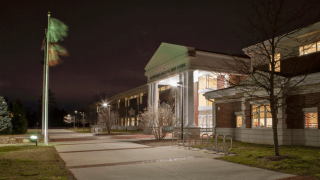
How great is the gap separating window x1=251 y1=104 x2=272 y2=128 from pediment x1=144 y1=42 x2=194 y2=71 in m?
12.3

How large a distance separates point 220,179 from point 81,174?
4.41 m

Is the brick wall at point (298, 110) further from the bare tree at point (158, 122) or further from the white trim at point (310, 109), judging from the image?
the bare tree at point (158, 122)

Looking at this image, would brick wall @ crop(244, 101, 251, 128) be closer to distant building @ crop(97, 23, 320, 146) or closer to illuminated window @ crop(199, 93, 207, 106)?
distant building @ crop(97, 23, 320, 146)

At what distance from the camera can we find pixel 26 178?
785 centimetres

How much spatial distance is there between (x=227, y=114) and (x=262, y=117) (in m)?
4.65

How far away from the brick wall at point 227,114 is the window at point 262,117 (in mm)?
2672

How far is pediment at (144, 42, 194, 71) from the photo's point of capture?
3044 cm

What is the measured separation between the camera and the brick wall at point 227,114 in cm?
2257

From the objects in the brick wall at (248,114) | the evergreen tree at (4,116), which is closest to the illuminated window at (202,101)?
the brick wall at (248,114)

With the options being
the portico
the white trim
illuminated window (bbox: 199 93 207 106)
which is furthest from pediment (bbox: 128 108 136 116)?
the white trim

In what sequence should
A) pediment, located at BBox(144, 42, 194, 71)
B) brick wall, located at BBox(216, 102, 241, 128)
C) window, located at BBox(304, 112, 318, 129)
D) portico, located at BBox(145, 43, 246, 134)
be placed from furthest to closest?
pediment, located at BBox(144, 42, 194, 71)
portico, located at BBox(145, 43, 246, 134)
brick wall, located at BBox(216, 102, 241, 128)
window, located at BBox(304, 112, 318, 129)

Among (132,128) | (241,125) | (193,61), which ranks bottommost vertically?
(132,128)

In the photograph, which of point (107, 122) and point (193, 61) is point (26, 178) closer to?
point (193, 61)

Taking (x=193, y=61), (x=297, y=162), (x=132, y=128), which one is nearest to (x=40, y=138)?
(x=193, y=61)
